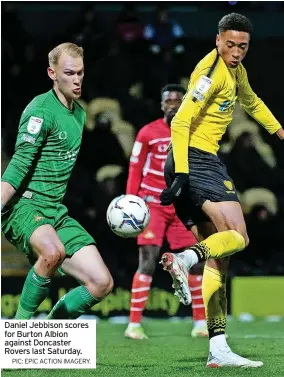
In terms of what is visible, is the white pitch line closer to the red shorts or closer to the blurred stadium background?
the red shorts

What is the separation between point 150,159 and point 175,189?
2.86m

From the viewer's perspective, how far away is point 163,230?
30.1ft

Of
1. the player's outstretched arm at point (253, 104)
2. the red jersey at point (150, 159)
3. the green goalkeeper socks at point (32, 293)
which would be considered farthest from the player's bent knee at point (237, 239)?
the red jersey at point (150, 159)

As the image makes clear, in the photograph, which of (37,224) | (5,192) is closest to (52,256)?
(37,224)

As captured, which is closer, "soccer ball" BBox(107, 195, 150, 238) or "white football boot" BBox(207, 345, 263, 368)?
"white football boot" BBox(207, 345, 263, 368)

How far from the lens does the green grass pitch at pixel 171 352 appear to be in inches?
251

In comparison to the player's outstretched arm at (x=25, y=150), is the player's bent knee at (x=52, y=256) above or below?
below

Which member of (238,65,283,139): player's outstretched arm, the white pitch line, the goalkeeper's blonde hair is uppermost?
the goalkeeper's blonde hair

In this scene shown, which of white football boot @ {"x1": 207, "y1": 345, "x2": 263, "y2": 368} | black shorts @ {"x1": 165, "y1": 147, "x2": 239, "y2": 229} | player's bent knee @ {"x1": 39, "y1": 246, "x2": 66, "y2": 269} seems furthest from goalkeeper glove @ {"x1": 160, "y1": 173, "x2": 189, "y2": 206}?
white football boot @ {"x1": 207, "y1": 345, "x2": 263, "y2": 368}

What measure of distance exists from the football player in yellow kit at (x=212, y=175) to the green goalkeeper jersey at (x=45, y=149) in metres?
0.66

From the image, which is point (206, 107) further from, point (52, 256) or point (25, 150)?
point (52, 256)

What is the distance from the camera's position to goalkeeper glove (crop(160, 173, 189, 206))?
6.41 m

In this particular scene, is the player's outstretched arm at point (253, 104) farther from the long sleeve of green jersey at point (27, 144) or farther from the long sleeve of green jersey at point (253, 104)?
the long sleeve of green jersey at point (27, 144)

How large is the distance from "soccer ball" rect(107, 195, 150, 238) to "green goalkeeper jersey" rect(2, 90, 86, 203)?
0.39 meters
